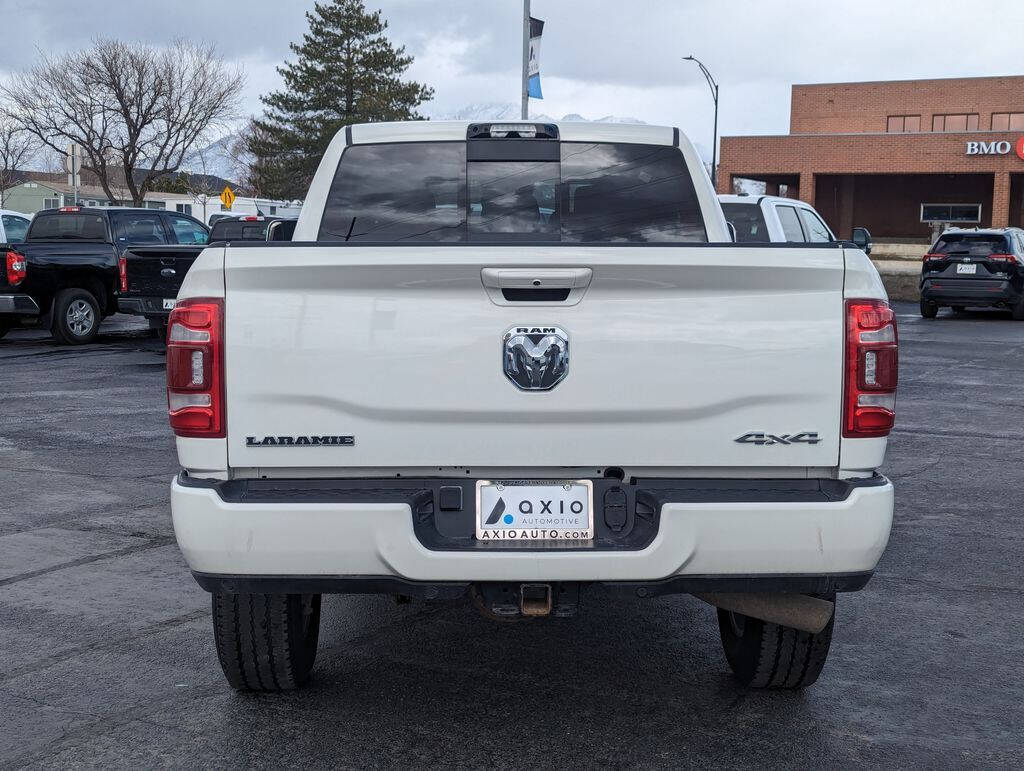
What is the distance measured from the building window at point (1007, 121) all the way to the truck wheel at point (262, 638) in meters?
59.5

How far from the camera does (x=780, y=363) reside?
3.54 m

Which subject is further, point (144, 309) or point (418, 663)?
point (144, 309)

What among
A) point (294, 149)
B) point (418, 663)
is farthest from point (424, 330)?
point (294, 149)

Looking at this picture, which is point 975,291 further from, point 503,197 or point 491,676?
point 491,676

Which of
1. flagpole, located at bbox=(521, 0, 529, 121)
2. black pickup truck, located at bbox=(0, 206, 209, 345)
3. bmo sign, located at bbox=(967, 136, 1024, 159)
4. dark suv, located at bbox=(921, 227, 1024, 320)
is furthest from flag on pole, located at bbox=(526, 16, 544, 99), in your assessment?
bmo sign, located at bbox=(967, 136, 1024, 159)

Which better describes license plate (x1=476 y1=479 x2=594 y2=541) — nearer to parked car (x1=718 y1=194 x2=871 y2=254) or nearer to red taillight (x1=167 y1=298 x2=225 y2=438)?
red taillight (x1=167 y1=298 x2=225 y2=438)

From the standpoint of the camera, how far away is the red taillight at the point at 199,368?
11.6ft

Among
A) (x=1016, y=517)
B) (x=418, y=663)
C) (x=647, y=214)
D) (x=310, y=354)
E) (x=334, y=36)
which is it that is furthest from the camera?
(x=334, y=36)

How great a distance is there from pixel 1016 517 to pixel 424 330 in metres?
4.98

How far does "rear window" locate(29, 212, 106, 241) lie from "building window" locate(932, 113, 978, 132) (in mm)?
49014

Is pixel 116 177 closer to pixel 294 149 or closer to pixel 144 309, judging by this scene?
pixel 294 149

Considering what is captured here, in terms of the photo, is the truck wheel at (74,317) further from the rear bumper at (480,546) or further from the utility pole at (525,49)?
the rear bumper at (480,546)

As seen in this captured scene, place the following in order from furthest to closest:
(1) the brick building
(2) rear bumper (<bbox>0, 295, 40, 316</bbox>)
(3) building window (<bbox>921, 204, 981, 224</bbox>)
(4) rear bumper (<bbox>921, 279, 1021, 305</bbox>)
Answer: (3) building window (<bbox>921, 204, 981, 224</bbox>) < (1) the brick building < (4) rear bumper (<bbox>921, 279, 1021, 305</bbox>) < (2) rear bumper (<bbox>0, 295, 40, 316</bbox>)

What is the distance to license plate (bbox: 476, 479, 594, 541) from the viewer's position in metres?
3.55
